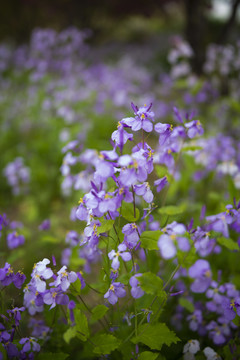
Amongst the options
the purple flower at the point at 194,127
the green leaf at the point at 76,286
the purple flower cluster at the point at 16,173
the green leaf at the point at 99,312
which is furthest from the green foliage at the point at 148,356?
the purple flower cluster at the point at 16,173

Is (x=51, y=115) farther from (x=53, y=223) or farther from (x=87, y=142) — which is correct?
(x=53, y=223)

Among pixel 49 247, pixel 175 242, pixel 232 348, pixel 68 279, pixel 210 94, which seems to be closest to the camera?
pixel 175 242

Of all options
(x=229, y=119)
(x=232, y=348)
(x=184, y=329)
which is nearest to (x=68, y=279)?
(x=232, y=348)

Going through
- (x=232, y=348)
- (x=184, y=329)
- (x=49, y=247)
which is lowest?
(x=232, y=348)

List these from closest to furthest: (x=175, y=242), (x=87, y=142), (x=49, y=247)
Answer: (x=175, y=242) < (x=49, y=247) < (x=87, y=142)

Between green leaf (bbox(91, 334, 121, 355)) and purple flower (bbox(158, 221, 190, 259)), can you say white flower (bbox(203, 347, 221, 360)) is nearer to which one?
green leaf (bbox(91, 334, 121, 355))

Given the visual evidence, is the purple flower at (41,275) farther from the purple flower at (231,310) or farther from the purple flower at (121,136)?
the purple flower at (231,310)

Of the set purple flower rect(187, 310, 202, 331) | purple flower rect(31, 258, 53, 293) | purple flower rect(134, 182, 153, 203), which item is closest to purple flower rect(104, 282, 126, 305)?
purple flower rect(31, 258, 53, 293)
